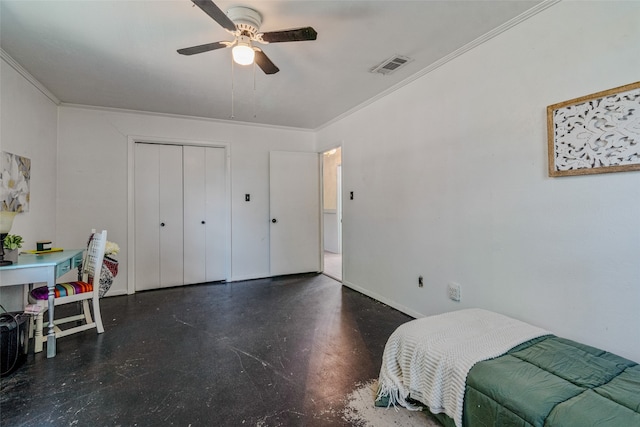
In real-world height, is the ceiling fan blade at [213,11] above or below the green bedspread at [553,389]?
above

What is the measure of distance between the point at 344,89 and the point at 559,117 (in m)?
2.00

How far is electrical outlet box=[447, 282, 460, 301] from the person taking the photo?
2.50 metres

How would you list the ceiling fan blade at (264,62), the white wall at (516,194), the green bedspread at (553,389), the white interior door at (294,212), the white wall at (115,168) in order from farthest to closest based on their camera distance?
1. the white interior door at (294,212)
2. the white wall at (115,168)
3. the ceiling fan blade at (264,62)
4. the white wall at (516,194)
5. the green bedspread at (553,389)

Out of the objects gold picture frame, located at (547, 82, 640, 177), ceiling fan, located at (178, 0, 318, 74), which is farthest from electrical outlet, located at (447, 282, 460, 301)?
ceiling fan, located at (178, 0, 318, 74)

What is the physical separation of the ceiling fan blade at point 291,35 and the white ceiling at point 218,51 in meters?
0.26

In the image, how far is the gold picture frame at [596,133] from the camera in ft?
5.01

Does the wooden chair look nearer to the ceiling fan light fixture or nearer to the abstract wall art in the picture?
the abstract wall art

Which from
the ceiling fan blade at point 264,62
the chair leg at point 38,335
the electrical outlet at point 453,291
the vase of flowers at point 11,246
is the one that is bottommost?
the chair leg at point 38,335

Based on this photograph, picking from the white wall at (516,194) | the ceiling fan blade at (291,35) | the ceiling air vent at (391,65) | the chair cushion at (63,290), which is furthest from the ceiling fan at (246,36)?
the chair cushion at (63,290)

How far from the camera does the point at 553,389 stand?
1.21 meters

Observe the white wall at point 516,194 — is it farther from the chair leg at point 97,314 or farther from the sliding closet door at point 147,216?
the sliding closet door at point 147,216

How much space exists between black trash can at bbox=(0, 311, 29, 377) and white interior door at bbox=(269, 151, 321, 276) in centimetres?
287

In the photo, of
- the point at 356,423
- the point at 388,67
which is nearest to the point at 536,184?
the point at 388,67

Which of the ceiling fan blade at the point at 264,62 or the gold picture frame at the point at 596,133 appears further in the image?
the ceiling fan blade at the point at 264,62
